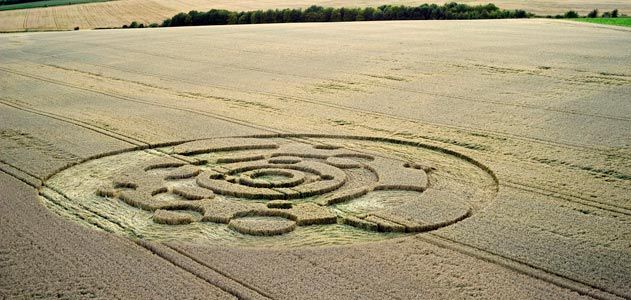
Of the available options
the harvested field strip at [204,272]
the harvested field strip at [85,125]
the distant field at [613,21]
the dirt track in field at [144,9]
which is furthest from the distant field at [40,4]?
the harvested field strip at [204,272]

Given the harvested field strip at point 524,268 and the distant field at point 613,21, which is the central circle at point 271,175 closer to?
the harvested field strip at point 524,268

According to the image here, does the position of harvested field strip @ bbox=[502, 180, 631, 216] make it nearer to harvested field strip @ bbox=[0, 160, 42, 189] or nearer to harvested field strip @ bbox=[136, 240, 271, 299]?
harvested field strip @ bbox=[136, 240, 271, 299]

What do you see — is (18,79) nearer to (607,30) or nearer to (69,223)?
(69,223)

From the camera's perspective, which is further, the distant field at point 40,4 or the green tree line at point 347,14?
the distant field at point 40,4

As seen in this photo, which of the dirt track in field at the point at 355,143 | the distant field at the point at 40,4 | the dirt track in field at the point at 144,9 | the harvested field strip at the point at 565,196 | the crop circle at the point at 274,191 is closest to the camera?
the dirt track in field at the point at 355,143

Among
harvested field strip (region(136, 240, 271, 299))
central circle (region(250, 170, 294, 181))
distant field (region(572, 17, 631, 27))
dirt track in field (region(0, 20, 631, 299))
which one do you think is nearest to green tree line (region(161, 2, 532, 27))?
distant field (region(572, 17, 631, 27))

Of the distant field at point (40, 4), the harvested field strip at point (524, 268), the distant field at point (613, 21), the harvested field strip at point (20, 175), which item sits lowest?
the distant field at point (40, 4)

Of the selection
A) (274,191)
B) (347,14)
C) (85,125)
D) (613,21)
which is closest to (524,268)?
(274,191)
